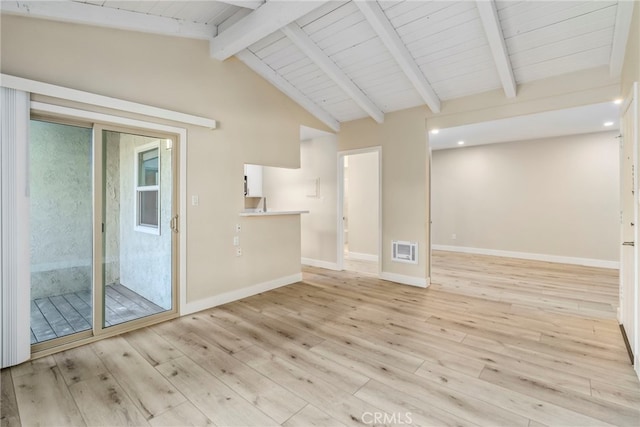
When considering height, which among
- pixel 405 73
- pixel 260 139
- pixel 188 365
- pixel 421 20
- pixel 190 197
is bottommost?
pixel 188 365

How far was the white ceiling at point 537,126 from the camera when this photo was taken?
3.92 metres

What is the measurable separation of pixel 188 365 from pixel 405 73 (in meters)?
3.71

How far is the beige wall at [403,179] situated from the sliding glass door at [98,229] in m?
3.08

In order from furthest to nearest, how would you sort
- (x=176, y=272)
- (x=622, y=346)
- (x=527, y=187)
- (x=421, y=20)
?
1. (x=527, y=187)
2. (x=176, y=272)
3. (x=421, y=20)
4. (x=622, y=346)

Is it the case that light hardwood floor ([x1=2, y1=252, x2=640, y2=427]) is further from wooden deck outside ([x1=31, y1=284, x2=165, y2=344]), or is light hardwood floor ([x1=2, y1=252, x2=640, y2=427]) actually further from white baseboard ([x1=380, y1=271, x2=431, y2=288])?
white baseboard ([x1=380, y1=271, x2=431, y2=288])

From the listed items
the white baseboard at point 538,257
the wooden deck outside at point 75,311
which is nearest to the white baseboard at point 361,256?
the white baseboard at point 538,257

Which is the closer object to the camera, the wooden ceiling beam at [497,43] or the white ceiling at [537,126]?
the wooden ceiling beam at [497,43]

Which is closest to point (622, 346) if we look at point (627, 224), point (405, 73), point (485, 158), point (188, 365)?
point (627, 224)

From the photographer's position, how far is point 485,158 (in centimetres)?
701

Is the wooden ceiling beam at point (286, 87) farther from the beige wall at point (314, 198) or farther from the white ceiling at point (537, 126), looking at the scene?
the white ceiling at point (537, 126)

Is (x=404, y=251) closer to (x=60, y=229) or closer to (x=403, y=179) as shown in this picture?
(x=403, y=179)

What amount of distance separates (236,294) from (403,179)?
9.68 ft

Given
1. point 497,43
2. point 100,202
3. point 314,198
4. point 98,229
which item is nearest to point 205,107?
point 100,202

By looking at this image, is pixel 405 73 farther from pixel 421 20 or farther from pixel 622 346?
pixel 622 346
